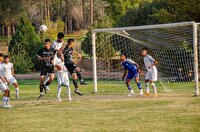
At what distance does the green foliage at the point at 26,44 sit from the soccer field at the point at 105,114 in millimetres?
21470

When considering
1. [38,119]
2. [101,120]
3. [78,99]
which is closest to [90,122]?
[101,120]

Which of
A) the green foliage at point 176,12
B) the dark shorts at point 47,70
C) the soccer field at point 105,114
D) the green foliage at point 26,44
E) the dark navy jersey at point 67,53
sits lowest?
the soccer field at point 105,114

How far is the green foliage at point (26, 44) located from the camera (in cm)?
3941

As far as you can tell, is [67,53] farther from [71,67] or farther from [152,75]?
[152,75]

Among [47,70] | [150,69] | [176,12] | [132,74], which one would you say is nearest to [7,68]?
[47,70]

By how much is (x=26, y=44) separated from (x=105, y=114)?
26954 millimetres

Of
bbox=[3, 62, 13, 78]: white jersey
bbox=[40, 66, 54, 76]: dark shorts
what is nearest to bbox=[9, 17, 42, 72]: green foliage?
bbox=[3, 62, 13, 78]: white jersey

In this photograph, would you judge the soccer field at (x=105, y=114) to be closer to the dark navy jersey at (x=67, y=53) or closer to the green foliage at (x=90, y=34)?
the dark navy jersey at (x=67, y=53)

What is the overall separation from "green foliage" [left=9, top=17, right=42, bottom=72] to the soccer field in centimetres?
2147

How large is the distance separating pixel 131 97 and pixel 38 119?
5653mm

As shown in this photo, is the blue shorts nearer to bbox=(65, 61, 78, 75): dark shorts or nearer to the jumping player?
bbox=(65, 61, 78, 75): dark shorts

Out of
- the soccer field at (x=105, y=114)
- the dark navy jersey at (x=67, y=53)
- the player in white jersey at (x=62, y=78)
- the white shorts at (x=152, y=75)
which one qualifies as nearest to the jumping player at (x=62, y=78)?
the player in white jersey at (x=62, y=78)

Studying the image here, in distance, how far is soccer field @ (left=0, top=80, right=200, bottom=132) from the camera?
11.6 meters

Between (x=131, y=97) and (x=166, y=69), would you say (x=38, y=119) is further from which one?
(x=166, y=69)
